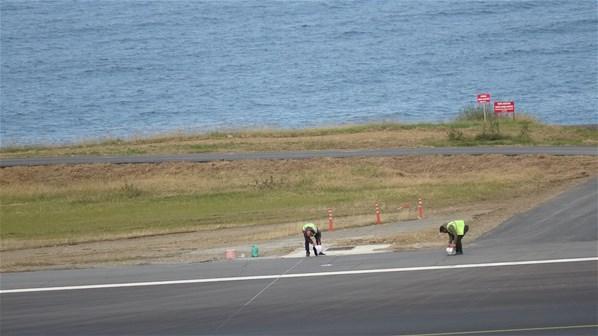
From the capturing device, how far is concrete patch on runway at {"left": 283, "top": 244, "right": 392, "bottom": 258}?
39344mm

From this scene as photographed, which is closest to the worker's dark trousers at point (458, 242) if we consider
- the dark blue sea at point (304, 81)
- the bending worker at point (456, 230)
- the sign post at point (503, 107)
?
the bending worker at point (456, 230)

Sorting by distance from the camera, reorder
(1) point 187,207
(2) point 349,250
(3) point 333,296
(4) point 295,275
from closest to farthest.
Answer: (3) point 333,296 → (4) point 295,275 → (2) point 349,250 → (1) point 187,207

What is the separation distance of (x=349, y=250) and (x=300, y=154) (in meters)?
34.8

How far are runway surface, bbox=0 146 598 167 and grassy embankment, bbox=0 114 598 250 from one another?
1.47m

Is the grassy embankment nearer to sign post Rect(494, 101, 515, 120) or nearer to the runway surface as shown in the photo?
sign post Rect(494, 101, 515, 120)

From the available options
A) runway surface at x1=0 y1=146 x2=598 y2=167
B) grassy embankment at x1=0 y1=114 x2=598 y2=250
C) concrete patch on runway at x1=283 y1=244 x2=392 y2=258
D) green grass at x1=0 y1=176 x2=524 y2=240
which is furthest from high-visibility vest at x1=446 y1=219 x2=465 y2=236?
runway surface at x1=0 y1=146 x2=598 y2=167

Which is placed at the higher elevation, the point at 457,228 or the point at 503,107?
the point at 503,107

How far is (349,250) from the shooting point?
4038 cm

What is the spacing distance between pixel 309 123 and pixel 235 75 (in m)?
55.8

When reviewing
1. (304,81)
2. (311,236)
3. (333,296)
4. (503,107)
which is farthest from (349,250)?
(304,81)

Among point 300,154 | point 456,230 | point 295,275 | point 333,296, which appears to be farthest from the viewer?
point 300,154

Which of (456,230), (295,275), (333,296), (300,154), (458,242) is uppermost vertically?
(300,154)

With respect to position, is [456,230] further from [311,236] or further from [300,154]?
[300,154]

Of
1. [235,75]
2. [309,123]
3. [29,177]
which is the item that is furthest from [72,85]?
[29,177]
